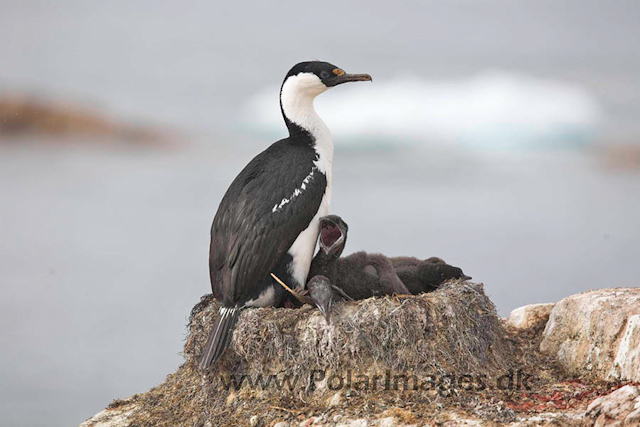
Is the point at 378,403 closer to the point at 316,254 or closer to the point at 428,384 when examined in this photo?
the point at 428,384

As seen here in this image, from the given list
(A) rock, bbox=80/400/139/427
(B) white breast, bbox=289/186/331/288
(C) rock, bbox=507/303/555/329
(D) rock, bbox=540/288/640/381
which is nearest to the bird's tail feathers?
(B) white breast, bbox=289/186/331/288

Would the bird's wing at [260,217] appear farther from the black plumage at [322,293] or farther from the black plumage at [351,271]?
the black plumage at [322,293]

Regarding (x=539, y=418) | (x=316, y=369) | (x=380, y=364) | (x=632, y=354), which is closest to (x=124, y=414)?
(x=316, y=369)

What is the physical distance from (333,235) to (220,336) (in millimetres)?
1154

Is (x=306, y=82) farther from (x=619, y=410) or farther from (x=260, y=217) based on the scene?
(x=619, y=410)

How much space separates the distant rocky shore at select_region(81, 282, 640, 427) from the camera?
429 centimetres

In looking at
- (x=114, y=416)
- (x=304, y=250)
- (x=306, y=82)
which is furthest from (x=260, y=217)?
(x=114, y=416)

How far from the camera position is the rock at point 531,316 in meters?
6.07

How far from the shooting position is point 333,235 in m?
5.24

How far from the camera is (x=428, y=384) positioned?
175 inches

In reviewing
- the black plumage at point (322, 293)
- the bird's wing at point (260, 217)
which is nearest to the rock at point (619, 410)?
the black plumage at point (322, 293)

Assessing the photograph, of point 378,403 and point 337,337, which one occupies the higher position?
point 337,337

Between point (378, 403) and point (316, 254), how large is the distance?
1425 millimetres

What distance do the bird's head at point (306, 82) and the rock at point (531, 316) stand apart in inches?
99.0
